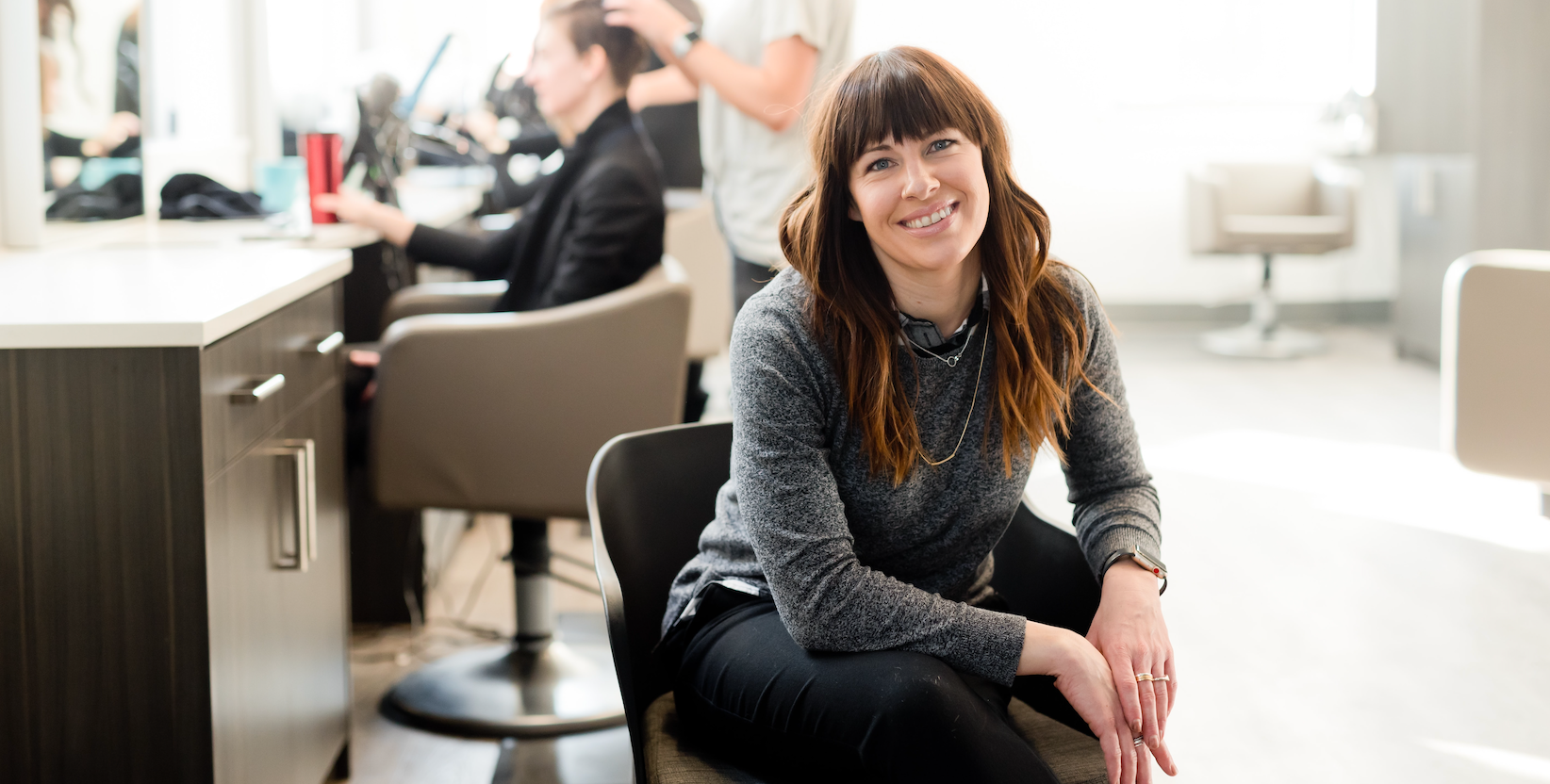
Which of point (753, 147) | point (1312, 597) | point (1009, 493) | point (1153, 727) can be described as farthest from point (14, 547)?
point (1312, 597)

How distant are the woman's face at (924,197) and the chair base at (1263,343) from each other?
5.16m

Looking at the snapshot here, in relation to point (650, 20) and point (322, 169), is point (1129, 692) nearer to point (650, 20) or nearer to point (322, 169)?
point (650, 20)

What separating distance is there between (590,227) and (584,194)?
6 centimetres

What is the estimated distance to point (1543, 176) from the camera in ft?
15.8

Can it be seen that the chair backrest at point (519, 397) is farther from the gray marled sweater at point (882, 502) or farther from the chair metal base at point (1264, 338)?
the chair metal base at point (1264, 338)

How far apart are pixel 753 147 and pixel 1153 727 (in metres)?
1.68

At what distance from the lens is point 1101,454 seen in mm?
1391

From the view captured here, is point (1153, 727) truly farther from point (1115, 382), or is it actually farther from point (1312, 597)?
point (1312, 597)

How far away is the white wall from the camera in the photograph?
6.91m

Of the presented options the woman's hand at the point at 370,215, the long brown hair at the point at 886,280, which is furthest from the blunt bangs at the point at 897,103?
the woman's hand at the point at 370,215

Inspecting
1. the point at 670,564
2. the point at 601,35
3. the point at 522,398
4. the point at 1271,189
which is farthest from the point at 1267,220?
the point at 670,564

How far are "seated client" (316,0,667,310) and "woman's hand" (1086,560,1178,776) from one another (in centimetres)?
125

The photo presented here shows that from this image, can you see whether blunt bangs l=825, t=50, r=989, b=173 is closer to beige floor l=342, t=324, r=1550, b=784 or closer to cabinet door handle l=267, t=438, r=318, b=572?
cabinet door handle l=267, t=438, r=318, b=572

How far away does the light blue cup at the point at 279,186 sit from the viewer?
8.57 feet
